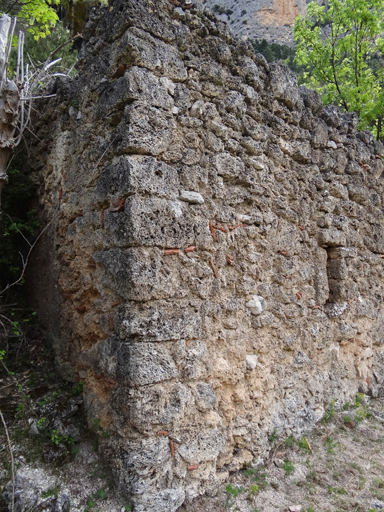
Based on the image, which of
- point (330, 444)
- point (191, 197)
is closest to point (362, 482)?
point (330, 444)

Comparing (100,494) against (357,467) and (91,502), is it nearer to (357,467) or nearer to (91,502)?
(91,502)

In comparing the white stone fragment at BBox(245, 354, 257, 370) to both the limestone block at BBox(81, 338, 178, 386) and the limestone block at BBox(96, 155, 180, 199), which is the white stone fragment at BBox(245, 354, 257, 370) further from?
the limestone block at BBox(96, 155, 180, 199)

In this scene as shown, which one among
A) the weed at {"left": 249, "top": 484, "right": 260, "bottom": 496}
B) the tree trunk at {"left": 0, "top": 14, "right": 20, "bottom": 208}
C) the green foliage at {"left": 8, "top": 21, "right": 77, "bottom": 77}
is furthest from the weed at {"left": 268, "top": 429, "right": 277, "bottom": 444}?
the green foliage at {"left": 8, "top": 21, "right": 77, "bottom": 77}

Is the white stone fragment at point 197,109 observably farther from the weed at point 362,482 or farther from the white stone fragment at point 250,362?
the weed at point 362,482

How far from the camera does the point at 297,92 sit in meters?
3.57

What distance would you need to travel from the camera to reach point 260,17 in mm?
25125

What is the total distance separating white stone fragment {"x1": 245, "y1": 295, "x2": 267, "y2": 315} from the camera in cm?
292

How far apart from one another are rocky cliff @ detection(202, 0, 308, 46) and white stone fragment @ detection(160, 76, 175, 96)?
25.6m

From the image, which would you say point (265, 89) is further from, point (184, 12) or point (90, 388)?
point (90, 388)

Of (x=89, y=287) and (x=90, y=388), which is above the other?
(x=89, y=287)

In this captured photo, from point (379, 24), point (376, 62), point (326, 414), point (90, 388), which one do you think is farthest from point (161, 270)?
point (376, 62)

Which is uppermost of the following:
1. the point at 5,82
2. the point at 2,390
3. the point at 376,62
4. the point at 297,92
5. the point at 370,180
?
the point at 376,62

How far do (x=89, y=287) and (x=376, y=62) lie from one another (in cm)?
1775

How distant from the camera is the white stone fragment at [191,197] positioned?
254 centimetres
